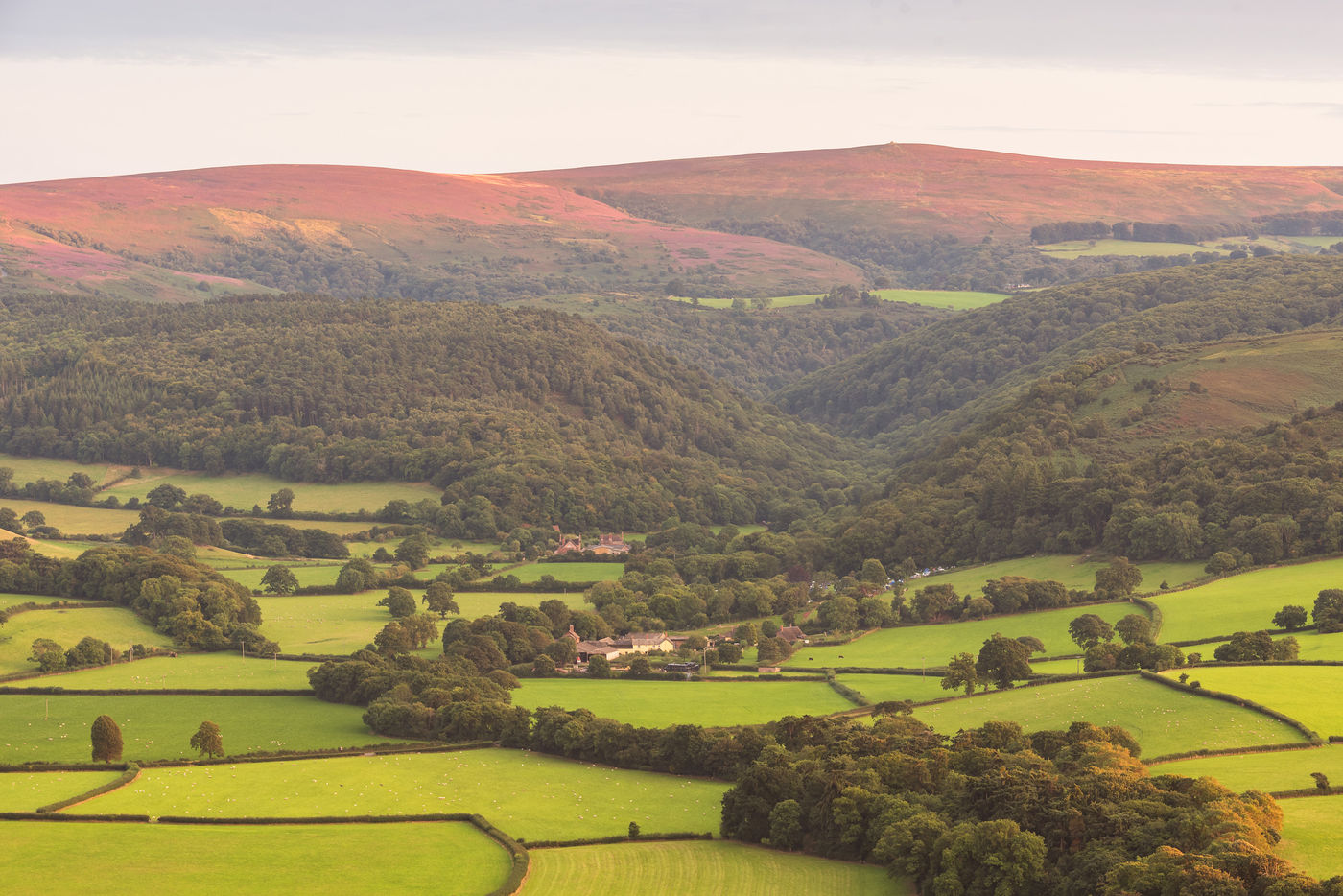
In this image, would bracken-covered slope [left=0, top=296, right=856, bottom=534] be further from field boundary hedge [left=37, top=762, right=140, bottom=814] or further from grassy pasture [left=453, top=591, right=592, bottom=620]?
field boundary hedge [left=37, top=762, right=140, bottom=814]

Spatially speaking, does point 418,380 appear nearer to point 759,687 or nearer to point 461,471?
point 461,471

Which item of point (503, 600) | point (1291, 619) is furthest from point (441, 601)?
point (1291, 619)

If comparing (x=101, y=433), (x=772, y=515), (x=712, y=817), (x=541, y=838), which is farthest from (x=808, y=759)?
(x=101, y=433)

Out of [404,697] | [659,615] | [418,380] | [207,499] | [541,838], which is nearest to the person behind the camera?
[541,838]

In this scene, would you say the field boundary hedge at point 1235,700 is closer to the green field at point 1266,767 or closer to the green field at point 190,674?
the green field at point 1266,767

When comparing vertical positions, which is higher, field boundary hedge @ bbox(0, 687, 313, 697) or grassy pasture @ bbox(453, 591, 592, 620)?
field boundary hedge @ bbox(0, 687, 313, 697)

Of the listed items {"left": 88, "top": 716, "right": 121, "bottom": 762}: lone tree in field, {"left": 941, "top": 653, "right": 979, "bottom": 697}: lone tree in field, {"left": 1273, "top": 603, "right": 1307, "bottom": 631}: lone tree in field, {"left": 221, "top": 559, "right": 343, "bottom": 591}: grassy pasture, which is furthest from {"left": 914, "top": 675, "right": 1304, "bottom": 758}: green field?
{"left": 221, "top": 559, "right": 343, "bottom": 591}: grassy pasture
